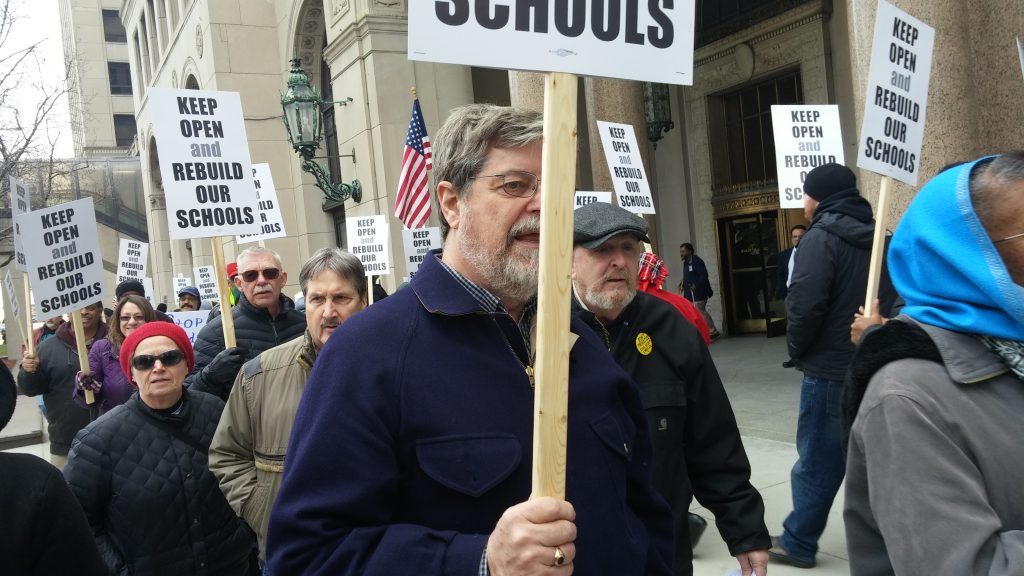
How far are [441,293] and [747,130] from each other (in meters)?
13.8

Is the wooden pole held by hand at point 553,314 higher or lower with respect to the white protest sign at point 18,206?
lower

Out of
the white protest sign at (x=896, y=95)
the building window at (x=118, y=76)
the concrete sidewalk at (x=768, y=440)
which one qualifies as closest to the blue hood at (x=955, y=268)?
the white protest sign at (x=896, y=95)

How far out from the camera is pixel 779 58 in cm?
1363

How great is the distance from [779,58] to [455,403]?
13.4 meters

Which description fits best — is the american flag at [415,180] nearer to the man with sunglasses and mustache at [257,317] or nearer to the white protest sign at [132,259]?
the man with sunglasses and mustache at [257,317]

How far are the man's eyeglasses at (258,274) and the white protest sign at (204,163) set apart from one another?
256 mm

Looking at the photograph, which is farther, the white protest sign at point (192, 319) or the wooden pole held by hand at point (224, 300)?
the white protest sign at point (192, 319)

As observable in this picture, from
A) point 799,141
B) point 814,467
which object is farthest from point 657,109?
point 814,467

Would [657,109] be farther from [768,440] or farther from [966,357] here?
[966,357]

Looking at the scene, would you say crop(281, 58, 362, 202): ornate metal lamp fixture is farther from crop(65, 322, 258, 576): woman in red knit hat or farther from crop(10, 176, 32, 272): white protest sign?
crop(65, 322, 258, 576): woman in red knit hat

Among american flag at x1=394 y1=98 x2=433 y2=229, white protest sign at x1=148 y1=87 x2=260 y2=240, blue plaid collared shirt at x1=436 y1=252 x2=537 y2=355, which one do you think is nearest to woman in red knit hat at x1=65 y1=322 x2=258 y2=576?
white protest sign at x1=148 y1=87 x2=260 y2=240

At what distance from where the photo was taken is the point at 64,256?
6312 millimetres

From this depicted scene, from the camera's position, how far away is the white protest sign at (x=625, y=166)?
24.1 feet

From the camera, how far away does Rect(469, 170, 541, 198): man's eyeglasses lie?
74.2 inches
